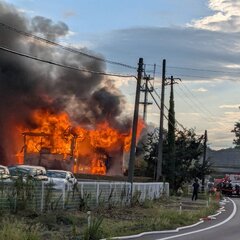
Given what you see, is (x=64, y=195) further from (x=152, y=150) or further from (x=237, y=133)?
(x=237, y=133)

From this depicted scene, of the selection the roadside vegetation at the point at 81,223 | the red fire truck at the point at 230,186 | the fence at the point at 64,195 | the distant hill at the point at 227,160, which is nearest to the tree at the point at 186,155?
the red fire truck at the point at 230,186

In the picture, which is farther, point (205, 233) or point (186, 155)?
point (186, 155)

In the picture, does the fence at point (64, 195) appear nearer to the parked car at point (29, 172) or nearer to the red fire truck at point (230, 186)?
the parked car at point (29, 172)

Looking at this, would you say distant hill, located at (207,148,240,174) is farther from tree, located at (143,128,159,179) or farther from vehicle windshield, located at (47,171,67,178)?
vehicle windshield, located at (47,171,67,178)

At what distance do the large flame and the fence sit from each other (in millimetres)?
A: 33838

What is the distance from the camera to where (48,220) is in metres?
16.0

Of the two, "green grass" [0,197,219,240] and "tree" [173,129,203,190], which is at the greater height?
"tree" [173,129,203,190]

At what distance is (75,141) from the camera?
63.3m

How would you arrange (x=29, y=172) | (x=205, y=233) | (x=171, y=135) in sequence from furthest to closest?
(x=171, y=135) < (x=29, y=172) < (x=205, y=233)

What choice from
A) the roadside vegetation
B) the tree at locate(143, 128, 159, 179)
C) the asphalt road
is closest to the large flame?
the tree at locate(143, 128, 159, 179)

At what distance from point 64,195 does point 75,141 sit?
4355 cm

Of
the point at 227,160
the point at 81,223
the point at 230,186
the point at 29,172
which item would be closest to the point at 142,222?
the point at 81,223

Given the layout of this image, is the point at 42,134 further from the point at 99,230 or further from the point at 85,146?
the point at 99,230

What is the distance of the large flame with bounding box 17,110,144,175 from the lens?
202ft
